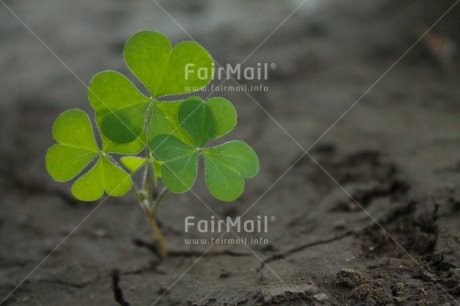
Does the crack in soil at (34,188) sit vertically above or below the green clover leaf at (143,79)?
below

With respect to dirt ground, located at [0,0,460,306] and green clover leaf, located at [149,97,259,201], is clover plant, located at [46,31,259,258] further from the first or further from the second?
dirt ground, located at [0,0,460,306]

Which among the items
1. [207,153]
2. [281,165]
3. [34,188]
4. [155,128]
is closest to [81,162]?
[155,128]

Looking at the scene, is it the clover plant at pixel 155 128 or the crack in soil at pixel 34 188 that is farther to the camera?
the crack in soil at pixel 34 188

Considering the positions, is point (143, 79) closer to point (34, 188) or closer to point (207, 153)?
point (207, 153)

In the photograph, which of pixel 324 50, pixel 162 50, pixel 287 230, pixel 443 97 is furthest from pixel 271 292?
pixel 324 50

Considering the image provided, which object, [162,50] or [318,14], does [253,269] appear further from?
[318,14]

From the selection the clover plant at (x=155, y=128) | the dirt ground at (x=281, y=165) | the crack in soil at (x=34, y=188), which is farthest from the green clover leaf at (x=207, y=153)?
the crack in soil at (x=34, y=188)

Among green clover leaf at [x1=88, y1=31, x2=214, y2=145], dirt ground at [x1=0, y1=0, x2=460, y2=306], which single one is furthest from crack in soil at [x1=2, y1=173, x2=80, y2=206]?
green clover leaf at [x1=88, y1=31, x2=214, y2=145]

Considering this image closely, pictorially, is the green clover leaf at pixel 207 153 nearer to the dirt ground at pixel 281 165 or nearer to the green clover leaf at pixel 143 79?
the green clover leaf at pixel 143 79
